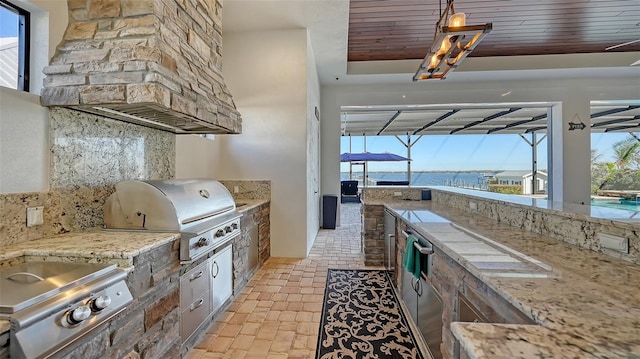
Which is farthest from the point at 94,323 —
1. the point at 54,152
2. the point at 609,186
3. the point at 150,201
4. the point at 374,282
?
the point at 609,186

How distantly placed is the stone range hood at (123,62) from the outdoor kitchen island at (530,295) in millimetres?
1935

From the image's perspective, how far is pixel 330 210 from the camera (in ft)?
19.4

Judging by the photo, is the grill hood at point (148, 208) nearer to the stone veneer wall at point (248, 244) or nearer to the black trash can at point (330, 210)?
the stone veneer wall at point (248, 244)

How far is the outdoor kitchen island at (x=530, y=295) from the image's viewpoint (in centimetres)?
63

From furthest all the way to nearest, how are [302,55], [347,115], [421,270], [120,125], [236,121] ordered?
[347,115] → [302,55] → [236,121] → [120,125] → [421,270]

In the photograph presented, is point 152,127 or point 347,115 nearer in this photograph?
point 152,127

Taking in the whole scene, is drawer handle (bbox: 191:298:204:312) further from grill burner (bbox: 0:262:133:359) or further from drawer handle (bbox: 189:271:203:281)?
grill burner (bbox: 0:262:133:359)

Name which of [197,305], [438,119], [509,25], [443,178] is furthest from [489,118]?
[197,305]

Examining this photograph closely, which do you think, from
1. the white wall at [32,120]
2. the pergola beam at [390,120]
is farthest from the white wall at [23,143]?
the pergola beam at [390,120]

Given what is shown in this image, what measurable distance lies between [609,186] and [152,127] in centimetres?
1048

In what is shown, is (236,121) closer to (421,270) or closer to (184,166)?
(184,166)

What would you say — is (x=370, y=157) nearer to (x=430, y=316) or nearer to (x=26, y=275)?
(x=430, y=316)

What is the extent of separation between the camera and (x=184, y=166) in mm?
3186

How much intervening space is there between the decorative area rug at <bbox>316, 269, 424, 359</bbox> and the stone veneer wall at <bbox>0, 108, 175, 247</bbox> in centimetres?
194
